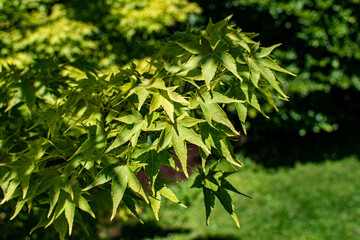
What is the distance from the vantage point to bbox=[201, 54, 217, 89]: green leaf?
1530 millimetres

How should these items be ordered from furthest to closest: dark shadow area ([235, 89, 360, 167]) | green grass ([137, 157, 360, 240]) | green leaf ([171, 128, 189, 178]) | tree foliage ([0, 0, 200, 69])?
1. dark shadow area ([235, 89, 360, 167])
2. green grass ([137, 157, 360, 240])
3. tree foliage ([0, 0, 200, 69])
4. green leaf ([171, 128, 189, 178])

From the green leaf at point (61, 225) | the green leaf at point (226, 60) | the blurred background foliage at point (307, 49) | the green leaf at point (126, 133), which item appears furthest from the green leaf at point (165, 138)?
the blurred background foliage at point (307, 49)

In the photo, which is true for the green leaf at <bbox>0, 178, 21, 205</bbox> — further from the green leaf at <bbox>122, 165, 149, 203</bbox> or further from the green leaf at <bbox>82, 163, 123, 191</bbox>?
the green leaf at <bbox>122, 165, 149, 203</bbox>

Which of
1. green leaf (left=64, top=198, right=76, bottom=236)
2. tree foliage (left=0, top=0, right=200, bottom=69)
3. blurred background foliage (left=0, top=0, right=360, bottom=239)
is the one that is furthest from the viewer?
blurred background foliage (left=0, top=0, right=360, bottom=239)

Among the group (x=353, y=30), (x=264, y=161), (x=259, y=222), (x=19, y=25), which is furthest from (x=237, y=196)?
(x=19, y=25)

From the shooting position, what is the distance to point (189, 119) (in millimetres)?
1511

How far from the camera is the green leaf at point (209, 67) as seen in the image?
60.2 inches

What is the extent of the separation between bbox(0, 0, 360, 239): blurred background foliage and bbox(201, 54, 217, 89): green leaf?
125cm

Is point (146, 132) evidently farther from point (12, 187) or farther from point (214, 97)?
point (12, 187)

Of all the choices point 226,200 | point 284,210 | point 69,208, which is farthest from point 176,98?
point 284,210

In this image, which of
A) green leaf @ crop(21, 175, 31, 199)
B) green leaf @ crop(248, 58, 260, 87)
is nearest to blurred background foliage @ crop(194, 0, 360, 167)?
green leaf @ crop(248, 58, 260, 87)

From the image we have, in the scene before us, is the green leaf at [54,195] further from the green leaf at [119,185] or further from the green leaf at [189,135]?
the green leaf at [189,135]

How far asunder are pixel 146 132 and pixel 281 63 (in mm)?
3853

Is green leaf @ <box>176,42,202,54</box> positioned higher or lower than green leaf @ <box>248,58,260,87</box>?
higher
